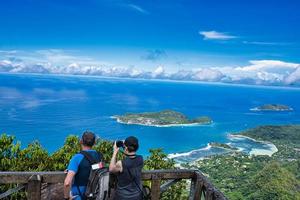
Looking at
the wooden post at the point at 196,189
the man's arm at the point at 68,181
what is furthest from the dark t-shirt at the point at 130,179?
the wooden post at the point at 196,189

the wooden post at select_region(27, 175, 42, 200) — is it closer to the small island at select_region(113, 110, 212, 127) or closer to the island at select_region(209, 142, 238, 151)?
the island at select_region(209, 142, 238, 151)

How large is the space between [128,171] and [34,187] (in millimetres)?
1208

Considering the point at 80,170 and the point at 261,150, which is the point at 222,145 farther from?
the point at 80,170

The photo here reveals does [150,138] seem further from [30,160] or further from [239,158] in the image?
[30,160]

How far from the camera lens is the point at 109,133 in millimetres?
105188

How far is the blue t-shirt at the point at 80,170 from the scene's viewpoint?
3840mm

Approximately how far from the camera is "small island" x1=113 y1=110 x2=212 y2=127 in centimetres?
13438

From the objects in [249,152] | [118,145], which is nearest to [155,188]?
[118,145]

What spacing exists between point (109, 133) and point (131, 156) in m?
102

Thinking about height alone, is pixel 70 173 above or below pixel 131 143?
below

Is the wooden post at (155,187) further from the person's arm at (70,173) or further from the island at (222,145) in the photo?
the island at (222,145)

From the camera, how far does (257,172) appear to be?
269 ft

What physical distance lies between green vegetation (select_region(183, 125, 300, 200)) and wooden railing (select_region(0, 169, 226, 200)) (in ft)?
114

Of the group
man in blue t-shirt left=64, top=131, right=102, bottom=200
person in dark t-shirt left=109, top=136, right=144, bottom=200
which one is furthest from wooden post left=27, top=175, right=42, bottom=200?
person in dark t-shirt left=109, top=136, right=144, bottom=200
